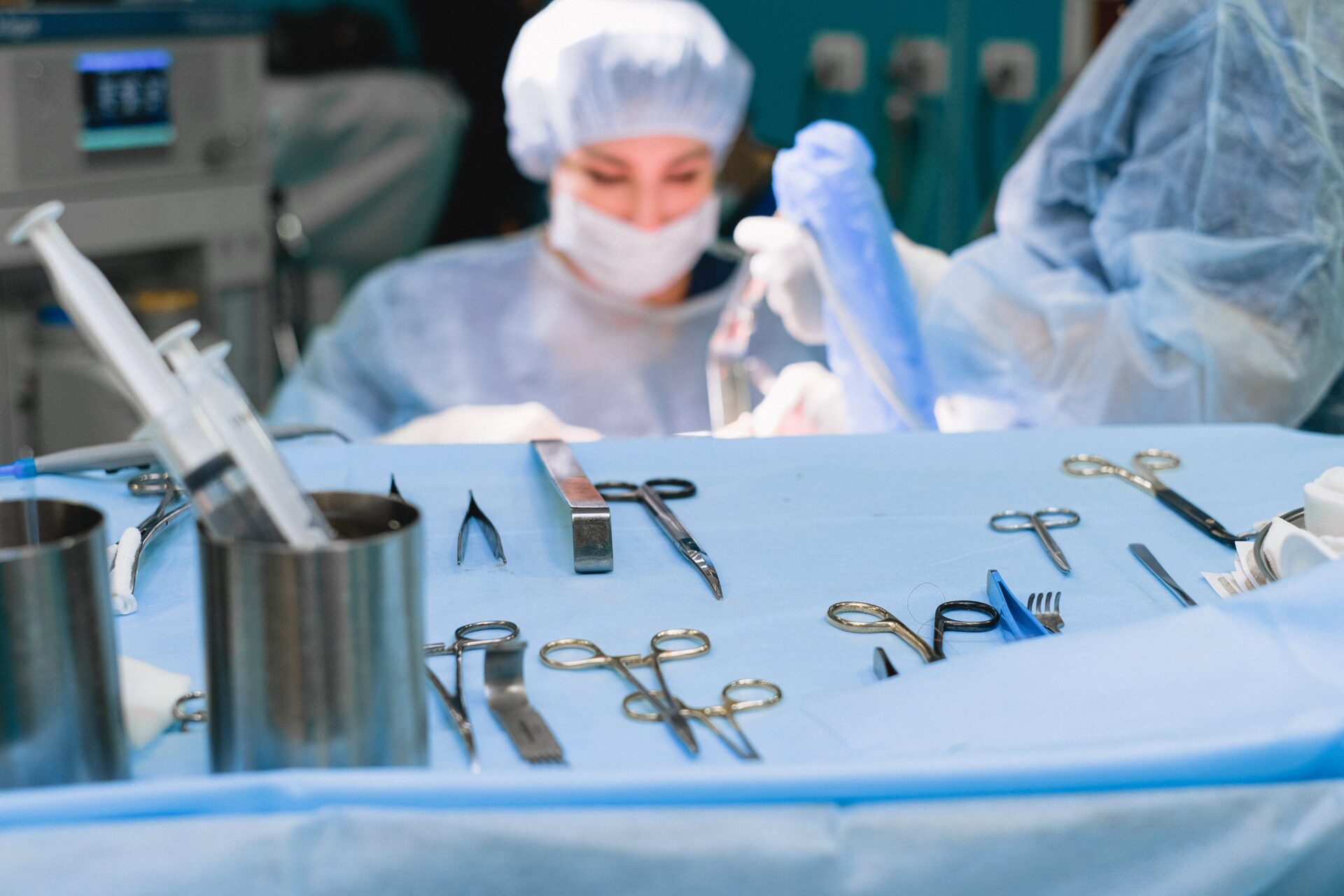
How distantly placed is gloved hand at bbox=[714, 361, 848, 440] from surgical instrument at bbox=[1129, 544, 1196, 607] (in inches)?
24.8

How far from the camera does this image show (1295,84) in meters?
1.27

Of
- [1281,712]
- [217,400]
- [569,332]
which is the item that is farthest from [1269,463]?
[569,332]

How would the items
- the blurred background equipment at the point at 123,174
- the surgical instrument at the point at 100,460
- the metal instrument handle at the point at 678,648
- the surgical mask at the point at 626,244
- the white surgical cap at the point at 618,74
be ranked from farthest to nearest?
the blurred background equipment at the point at 123,174, the surgical mask at the point at 626,244, the white surgical cap at the point at 618,74, the surgical instrument at the point at 100,460, the metal instrument handle at the point at 678,648

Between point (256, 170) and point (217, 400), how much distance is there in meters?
2.17

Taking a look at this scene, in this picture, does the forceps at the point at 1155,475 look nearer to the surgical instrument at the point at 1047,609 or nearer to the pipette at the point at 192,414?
the surgical instrument at the point at 1047,609

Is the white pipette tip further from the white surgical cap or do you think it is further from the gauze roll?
the white surgical cap

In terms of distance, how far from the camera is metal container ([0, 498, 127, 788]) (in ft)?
1.79

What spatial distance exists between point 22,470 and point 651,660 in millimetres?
428

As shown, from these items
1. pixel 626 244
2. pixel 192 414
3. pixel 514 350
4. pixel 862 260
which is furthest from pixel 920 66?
pixel 192 414

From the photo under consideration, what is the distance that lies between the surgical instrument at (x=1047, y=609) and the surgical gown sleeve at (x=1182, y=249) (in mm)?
589

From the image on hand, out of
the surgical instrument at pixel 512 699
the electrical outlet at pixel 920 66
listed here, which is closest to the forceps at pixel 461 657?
the surgical instrument at pixel 512 699

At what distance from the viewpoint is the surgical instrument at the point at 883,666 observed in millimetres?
718

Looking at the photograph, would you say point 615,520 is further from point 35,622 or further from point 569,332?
point 569,332

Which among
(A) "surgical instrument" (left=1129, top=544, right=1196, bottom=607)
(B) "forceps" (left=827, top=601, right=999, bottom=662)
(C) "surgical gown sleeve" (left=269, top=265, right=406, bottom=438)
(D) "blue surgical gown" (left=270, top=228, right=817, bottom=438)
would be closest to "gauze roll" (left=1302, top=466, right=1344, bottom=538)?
(A) "surgical instrument" (left=1129, top=544, right=1196, bottom=607)
